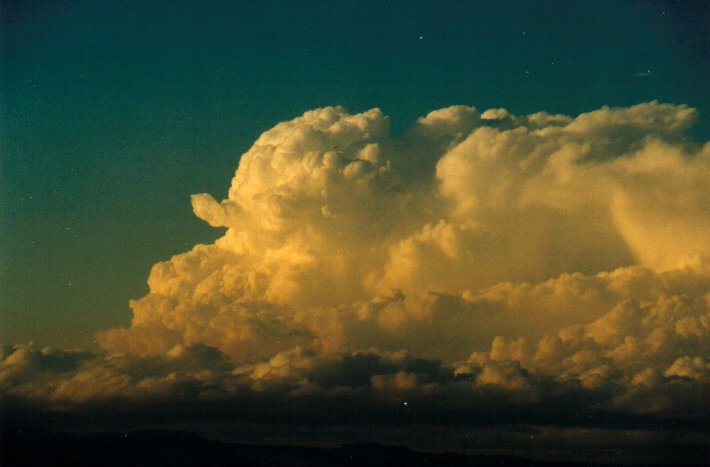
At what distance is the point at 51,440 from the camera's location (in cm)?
19488

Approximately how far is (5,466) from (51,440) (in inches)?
494

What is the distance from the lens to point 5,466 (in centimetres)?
18412
